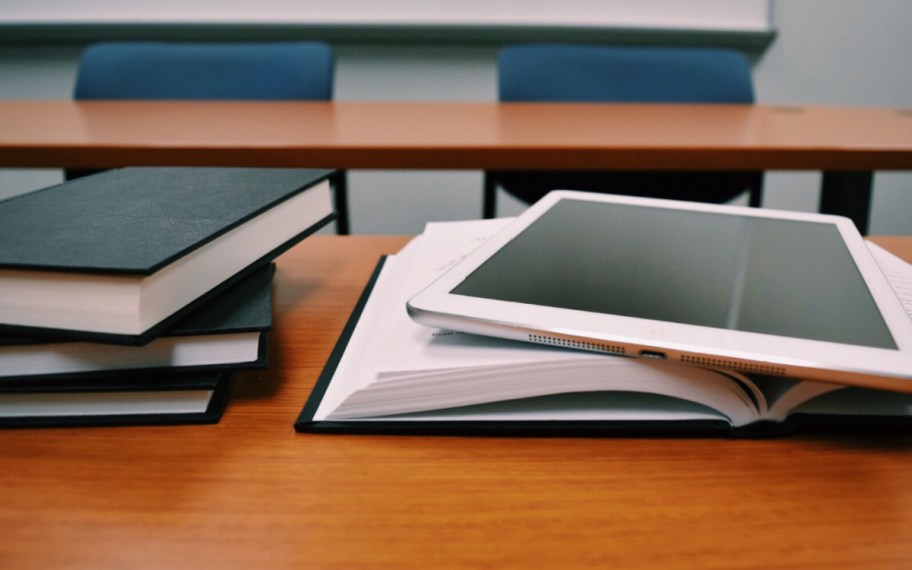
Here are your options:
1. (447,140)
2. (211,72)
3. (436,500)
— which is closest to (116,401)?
(436,500)

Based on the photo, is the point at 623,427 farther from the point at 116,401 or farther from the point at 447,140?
the point at 447,140

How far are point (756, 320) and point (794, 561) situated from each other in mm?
118

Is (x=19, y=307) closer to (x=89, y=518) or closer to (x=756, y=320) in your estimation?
(x=89, y=518)

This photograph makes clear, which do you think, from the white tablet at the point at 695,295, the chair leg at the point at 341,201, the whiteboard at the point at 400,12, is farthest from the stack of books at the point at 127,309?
the whiteboard at the point at 400,12

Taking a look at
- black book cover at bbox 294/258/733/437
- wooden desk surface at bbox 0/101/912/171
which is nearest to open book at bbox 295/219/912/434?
black book cover at bbox 294/258/733/437

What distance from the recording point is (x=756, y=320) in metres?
0.33

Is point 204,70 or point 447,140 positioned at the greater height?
point 204,70

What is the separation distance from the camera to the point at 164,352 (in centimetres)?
34

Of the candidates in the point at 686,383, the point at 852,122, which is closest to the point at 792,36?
the point at 852,122

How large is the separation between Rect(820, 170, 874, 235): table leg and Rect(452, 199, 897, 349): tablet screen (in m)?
0.68

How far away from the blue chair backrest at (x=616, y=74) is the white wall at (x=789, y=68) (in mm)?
675

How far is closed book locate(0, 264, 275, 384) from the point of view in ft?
1.09

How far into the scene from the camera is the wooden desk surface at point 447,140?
2.65ft

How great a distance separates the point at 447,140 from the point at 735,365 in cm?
62
